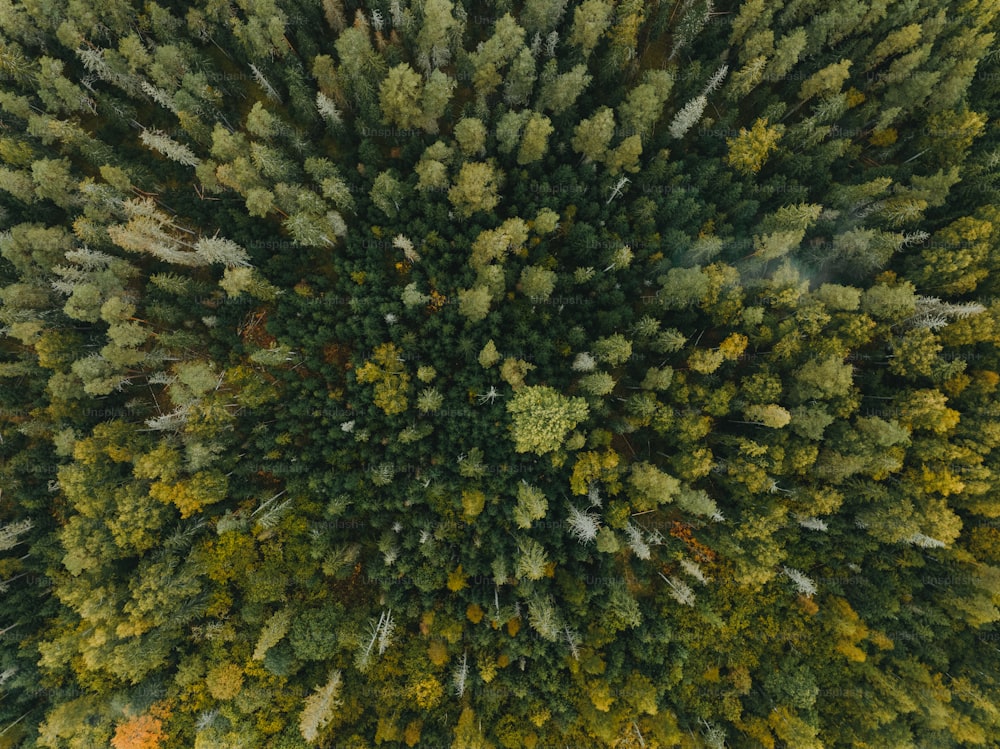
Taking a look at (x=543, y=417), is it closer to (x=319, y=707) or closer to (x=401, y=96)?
(x=401, y=96)

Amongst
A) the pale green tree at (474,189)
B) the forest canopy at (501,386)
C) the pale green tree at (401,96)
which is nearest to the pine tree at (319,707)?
the forest canopy at (501,386)

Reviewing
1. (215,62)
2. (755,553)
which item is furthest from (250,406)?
(755,553)

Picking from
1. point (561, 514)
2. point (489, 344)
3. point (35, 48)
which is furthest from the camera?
point (35, 48)

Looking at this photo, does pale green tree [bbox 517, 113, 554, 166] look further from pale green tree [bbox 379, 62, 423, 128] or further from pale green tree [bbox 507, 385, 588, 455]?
pale green tree [bbox 507, 385, 588, 455]

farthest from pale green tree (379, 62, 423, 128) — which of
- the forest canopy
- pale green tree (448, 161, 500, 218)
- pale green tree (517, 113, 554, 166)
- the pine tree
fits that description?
the pine tree

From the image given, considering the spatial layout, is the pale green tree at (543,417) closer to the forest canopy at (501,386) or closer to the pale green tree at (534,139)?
the forest canopy at (501,386)

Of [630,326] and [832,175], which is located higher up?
[832,175]

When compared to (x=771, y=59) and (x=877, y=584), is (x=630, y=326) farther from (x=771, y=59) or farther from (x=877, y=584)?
(x=877, y=584)

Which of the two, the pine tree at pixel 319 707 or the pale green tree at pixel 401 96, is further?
the pale green tree at pixel 401 96
